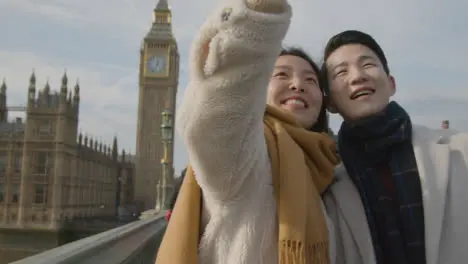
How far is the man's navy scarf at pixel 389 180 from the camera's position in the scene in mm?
1347

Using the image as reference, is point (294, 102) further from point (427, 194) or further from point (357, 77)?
point (427, 194)

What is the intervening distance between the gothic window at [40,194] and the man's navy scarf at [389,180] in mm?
29180

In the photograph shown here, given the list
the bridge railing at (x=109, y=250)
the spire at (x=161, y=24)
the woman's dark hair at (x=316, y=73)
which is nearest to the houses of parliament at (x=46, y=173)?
the spire at (x=161, y=24)

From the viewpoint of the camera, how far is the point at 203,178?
1.11 meters

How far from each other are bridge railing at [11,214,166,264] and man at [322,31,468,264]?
1090mm

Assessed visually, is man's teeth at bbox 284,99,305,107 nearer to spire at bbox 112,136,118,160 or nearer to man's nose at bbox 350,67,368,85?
man's nose at bbox 350,67,368,85

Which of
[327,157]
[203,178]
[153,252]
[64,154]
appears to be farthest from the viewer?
[64,154]

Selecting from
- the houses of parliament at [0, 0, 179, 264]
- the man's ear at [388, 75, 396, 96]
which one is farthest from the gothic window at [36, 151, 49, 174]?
the man's ear at [388, 75, 396, 96]

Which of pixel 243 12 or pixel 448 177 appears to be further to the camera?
pixel 448 177

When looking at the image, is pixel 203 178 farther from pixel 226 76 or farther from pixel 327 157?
pixel 327 157

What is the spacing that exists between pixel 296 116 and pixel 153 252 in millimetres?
3896

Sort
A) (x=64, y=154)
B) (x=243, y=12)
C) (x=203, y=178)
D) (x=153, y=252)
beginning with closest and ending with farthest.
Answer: (x=243, y=12) < (x=203, y=178) < (x=153, y=252) < (x=64, y=154)

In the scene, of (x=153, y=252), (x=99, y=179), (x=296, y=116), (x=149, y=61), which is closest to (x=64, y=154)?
(x=99, y=179)

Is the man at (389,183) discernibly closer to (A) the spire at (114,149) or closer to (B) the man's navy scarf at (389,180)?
(B) the man's navy scarf at (389,180)
